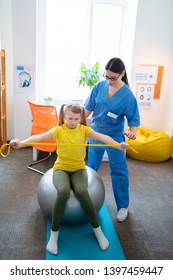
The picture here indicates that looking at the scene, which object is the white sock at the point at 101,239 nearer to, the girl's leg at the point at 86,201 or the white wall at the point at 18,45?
the girl's leg at the point at 86,201

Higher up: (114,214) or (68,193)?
(68,193)

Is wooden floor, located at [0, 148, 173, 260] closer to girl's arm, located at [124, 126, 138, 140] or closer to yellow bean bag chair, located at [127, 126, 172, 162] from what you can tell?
yellow bean bag chair, located at [127, 126, 172, 162]

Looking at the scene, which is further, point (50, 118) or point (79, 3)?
point (79, 3)

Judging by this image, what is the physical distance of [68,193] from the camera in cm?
194

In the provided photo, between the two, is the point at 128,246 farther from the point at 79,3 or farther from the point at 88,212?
the point at 79,3

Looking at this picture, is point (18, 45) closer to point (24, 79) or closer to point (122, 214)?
point (24, 79)

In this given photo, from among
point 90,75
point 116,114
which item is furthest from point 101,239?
point 90,75

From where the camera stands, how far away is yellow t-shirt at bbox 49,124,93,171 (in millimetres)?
2043

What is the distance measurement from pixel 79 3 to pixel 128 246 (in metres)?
3.69

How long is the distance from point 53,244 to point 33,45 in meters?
2.76

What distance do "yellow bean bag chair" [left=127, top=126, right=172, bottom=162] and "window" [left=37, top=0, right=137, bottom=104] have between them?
1.35m

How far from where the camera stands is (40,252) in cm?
194

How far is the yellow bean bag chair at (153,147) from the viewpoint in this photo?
381 cm

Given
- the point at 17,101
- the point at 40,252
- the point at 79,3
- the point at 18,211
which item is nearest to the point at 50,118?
the point at 17,101
